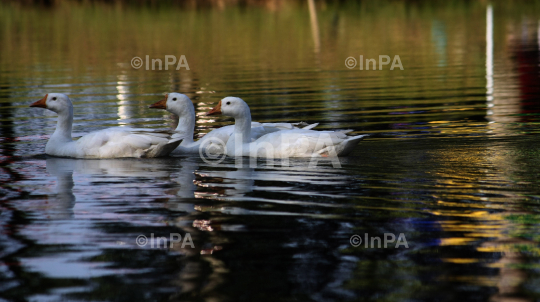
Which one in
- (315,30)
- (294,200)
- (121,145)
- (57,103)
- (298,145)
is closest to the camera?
(294,200)

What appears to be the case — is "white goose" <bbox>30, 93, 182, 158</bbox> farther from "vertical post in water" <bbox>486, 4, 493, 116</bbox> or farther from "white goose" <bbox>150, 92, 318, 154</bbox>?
"vertical post in water" <bbox>486, 4, 493, 116</bbox>

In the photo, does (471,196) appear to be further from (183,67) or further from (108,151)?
(183,67)

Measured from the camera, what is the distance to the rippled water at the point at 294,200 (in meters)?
5.62

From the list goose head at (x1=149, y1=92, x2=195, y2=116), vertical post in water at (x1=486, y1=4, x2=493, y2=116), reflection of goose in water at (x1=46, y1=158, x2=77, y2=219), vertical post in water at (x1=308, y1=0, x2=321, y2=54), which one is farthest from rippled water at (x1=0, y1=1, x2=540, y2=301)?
vertical post in water at (x1=308, y1=0, x2=321, y2=54)

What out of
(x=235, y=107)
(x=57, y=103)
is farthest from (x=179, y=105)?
(x=57, y=103)

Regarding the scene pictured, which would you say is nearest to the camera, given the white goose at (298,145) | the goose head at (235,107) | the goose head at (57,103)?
the white goose at (298,145)

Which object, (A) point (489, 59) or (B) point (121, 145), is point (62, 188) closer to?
(B) point (121, 145)

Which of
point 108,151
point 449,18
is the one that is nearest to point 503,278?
point 108,151

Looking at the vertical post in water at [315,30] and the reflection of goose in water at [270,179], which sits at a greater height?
the vertical post in water at [315,30]

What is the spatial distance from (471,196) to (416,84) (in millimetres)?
12299

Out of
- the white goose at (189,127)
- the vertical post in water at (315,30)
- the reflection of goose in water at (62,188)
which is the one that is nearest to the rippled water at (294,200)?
the reflection of goose in water at (62,188)

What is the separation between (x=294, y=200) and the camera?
7.93 metres

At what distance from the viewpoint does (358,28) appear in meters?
38.6

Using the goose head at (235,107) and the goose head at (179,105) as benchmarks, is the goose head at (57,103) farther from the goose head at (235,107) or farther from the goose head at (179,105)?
the goose head at (235,107)
